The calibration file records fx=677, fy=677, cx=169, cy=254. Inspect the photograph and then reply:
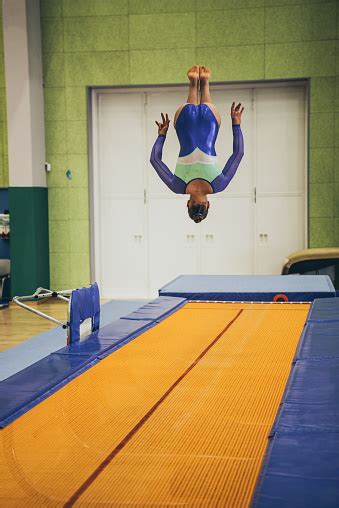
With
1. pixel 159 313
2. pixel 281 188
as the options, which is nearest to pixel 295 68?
pixel 281 188

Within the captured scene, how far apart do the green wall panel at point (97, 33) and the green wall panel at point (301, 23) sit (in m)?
2.12

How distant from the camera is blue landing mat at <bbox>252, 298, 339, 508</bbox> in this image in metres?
2.22

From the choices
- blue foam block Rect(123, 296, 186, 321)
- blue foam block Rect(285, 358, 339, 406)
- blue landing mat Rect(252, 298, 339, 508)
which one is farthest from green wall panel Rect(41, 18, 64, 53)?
blue foam block Rect(285, 358, 339, 406)

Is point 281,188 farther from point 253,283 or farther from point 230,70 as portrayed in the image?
point 253,283

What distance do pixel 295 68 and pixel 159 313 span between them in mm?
5167

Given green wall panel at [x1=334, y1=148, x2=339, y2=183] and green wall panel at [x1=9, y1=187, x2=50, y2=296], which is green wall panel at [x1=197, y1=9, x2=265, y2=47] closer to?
green wall panel at [x1=334, y1=148, x2=339, y2=183]

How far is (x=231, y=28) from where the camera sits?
9727 mm

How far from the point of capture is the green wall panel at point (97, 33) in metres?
9.95

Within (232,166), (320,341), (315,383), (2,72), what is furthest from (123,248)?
(315,383)

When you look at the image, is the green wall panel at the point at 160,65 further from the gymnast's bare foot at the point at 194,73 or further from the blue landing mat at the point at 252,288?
the gymnast's bare foot at the point at 194,73

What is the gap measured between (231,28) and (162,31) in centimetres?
100

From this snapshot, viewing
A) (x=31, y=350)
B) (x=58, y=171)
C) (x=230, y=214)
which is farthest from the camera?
(x=58, y=171)

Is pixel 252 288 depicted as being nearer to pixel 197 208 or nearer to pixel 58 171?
pixel 197 208

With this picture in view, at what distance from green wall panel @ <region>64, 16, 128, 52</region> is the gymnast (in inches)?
163
